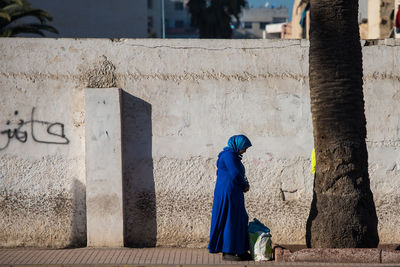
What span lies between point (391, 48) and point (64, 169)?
13.8ft

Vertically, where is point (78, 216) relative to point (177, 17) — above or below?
below

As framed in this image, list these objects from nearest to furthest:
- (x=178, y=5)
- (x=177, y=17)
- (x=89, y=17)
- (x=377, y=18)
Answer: (x=377, y=18) < (x=89, y=17) < (x=178, y=5) < (x=177, y=17)

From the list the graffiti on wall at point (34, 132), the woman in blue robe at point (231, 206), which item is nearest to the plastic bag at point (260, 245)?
the woman in blue robe at point (231, 206)

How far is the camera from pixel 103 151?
8.08m

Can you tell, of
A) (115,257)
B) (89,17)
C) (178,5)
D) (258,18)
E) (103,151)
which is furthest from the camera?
(258,18)

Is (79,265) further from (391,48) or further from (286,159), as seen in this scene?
(391,48)

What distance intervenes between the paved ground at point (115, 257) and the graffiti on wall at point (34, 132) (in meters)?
1.30

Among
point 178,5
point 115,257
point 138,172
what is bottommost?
point 115,257

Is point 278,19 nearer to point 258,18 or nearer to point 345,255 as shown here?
point 258,18

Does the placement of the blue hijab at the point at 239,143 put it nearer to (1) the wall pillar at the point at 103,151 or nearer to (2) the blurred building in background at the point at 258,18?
(1) the wall pillar at the point at 103,151

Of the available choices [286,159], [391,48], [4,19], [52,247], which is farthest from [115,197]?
[4,19]

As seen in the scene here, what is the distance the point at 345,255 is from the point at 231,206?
128cm

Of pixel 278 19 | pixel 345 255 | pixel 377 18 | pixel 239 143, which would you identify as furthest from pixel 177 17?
pixel 345 255

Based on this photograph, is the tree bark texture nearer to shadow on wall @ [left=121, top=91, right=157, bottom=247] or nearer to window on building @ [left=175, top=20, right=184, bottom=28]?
Answer: shadow on wall @ [left=121, top=91, right=157, bottom=247]
